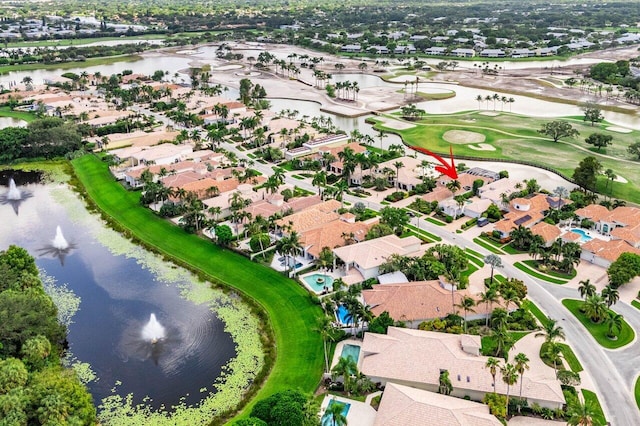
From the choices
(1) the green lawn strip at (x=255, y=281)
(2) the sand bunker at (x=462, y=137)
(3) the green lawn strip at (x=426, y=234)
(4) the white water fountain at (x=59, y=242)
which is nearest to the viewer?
(1) the green lawn strip at (x=255, y=281)

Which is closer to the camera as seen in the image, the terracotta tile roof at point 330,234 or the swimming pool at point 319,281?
the swimming pool at point 319,281

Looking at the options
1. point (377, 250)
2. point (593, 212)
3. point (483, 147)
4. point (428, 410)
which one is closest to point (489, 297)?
point (428, 410)

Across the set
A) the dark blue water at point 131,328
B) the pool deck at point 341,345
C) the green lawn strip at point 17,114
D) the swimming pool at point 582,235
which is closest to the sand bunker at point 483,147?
the swimming pool at point 582,235

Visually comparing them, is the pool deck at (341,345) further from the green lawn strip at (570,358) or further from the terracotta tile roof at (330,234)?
the green lawn strip at (570,358)

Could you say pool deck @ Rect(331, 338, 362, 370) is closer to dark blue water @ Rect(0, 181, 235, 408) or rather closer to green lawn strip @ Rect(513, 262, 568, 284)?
dark blue water @ Rect(0, 181, 235, 408)

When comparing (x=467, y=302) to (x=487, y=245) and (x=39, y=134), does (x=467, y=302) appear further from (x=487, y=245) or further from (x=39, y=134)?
(x=39, y=134)

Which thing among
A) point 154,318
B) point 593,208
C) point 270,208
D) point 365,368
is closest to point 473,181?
→ point 593,208
